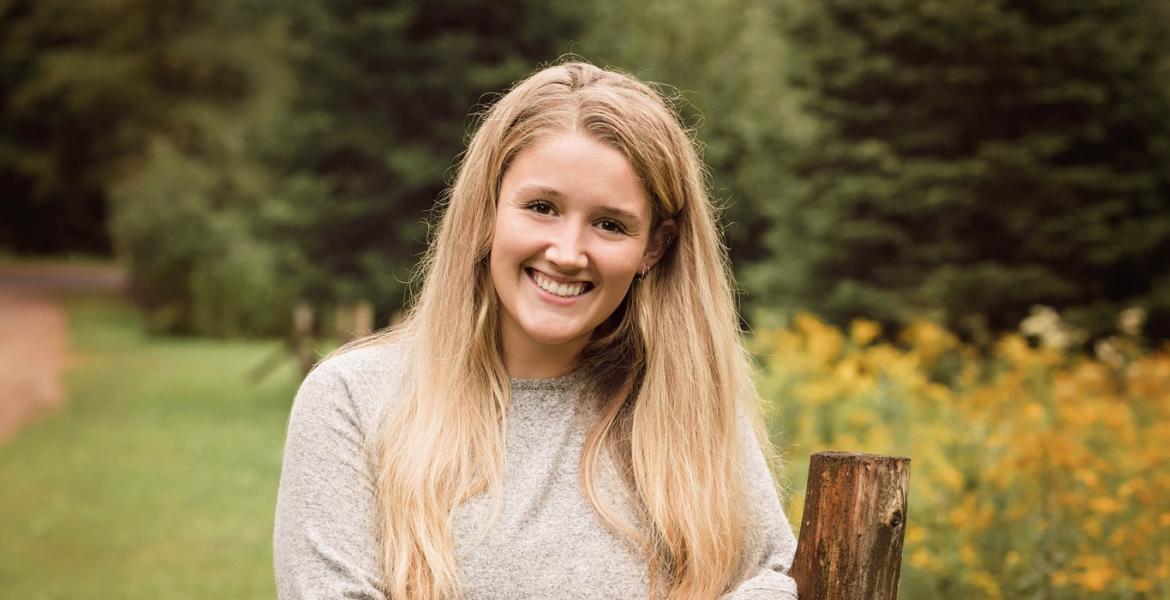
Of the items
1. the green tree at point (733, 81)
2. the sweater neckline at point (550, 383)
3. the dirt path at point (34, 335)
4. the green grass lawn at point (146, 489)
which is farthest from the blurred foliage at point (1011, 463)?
the dirt path at point (34, 335)

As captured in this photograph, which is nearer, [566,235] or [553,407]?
[566,235]

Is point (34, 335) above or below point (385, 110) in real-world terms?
below

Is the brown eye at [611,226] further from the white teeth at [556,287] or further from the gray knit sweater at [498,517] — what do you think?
the gray knit sweater at [498,517]

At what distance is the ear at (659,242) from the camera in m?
2.26

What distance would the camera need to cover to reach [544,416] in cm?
222

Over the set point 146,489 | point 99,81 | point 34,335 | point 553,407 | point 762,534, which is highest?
point 99,81

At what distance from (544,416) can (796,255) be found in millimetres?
9256

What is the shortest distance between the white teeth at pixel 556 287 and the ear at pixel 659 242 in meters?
0.18

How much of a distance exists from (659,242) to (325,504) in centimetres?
79

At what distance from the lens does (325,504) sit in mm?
1943

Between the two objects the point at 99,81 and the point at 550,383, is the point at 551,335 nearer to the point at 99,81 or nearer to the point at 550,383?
the point at 550,383

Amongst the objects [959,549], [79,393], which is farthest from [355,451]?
[79,393]

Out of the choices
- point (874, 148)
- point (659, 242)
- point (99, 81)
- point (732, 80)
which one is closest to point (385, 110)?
point (874, 148)

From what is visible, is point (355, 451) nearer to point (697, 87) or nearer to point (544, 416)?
point (544, 416)
